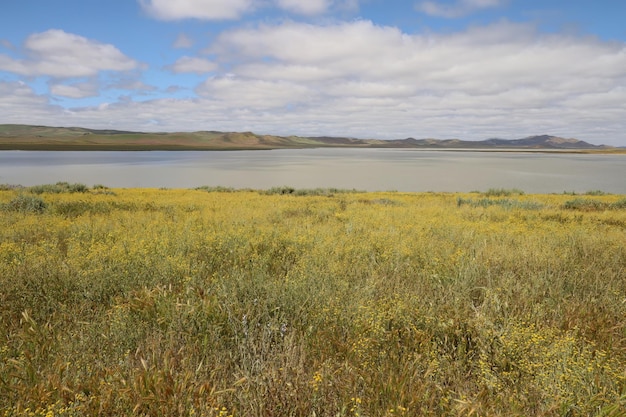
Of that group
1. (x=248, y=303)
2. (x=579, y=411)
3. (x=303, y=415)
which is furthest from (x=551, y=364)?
(x=248, y=303)

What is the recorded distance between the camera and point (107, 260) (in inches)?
217

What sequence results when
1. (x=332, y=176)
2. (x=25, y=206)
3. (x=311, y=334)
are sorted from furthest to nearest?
(x=332, y=176) < (x=25, y=206) < (x=311, y=334)

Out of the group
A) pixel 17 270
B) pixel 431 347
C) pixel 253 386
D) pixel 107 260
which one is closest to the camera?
pixel 253 386

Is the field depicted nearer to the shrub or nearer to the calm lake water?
the shrub

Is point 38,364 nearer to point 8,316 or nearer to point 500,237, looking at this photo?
point 8,316

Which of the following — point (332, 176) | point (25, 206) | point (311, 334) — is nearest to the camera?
point (311, 334)

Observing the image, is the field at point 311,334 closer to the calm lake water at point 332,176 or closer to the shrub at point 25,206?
the shrub at point 25,206

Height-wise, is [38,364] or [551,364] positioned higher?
[551,364]

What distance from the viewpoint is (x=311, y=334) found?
3.29 metres

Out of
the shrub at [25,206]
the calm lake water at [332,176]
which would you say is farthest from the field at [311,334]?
the calm lake water at [332,176]

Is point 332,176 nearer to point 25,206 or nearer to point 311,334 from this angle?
point 25,206

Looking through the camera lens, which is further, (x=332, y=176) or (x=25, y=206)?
(x=332, y=176)

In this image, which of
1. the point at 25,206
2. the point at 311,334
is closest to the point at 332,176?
the point at 25,206

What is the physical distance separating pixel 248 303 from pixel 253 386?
1321mm
